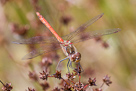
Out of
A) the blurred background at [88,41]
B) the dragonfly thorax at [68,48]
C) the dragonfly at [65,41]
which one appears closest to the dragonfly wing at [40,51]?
the dragonfly at [65,41]

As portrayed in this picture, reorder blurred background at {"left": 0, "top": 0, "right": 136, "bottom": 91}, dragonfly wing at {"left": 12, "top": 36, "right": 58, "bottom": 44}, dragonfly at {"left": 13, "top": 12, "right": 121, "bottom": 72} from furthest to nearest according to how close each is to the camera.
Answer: blurred background at {"left": 0, "top": 0, "right": 136, "bottom": 91}, dragonfly wing at {"left": 12, "top": 36, "right": 58, "bottom": 44}, dragonfly at {"left": 13, "top": 12, "right": 121, "bottom": 72}

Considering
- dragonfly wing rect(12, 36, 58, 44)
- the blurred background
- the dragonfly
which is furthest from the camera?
the blurred background

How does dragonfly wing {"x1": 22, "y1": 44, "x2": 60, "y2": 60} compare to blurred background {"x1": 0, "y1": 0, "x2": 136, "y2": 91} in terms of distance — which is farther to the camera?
blurred background {"x1": 0, "y1": 0, "x2": 136, "y2": 91}

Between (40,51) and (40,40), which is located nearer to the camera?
(40,51)

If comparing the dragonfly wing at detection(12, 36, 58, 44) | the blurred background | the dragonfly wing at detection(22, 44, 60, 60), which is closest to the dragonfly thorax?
the dragonfly wing at detection(22, 44, 60, 60)

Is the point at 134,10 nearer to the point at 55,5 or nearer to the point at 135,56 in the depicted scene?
the point at 135,56

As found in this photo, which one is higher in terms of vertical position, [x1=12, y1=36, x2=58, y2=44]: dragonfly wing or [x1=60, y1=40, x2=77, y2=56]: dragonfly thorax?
[x1=12, y1=36, x2=58, y2=44]: dragonfly wing

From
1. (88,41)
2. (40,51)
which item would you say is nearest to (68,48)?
(40,51)

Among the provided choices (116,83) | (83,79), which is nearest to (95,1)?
(116,83)

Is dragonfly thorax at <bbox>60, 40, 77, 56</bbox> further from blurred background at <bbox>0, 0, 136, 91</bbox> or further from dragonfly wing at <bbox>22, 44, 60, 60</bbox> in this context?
blurred background at <bbox>0, 0, 136, 91</bbox>

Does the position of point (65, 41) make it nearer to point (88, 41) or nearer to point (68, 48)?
point (68, 48)
